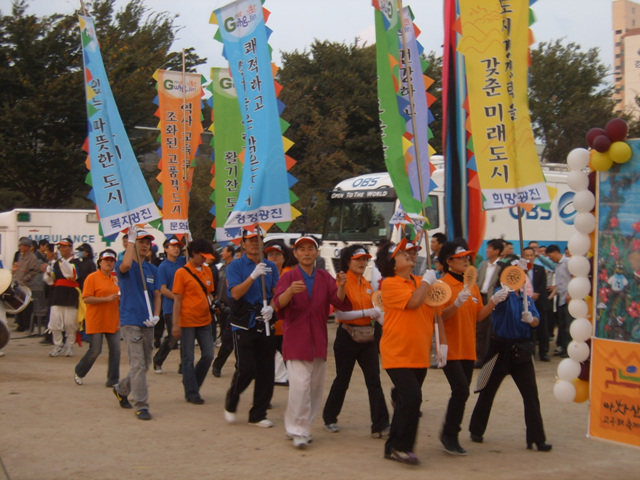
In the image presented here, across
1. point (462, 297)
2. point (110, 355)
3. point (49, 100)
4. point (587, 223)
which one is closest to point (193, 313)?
point (110, 355)

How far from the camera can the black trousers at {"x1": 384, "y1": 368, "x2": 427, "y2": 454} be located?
6.63 m

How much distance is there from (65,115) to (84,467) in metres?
23.2

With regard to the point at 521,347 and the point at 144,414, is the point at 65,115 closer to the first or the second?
the point at 144,414

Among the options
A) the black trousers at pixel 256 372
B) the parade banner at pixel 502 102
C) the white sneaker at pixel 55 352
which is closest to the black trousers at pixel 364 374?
the black trousers at pixel 256 372

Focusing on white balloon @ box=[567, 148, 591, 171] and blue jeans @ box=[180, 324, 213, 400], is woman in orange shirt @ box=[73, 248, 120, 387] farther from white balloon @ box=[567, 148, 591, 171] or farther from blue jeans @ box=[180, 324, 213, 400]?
white balloon @ box=[567, 148, 591, 171]

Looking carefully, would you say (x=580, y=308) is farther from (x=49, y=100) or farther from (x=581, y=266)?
(x=49, y=100)

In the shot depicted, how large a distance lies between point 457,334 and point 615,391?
5.44 ft

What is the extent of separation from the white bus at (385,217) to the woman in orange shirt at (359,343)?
9034 mm

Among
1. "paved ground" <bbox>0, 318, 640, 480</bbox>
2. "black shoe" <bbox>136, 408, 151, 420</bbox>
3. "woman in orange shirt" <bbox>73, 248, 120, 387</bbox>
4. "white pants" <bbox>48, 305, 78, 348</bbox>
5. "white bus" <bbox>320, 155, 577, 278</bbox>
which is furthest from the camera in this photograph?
"white bus" <bbox>320, 155, 577, 278</bbox>

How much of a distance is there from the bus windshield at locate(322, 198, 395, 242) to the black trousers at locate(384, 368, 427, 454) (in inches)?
421

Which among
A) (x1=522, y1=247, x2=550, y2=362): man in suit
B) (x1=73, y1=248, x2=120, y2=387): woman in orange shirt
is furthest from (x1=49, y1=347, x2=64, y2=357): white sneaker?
(x1=522, y1=247, x2=550, y2=362): man in suit

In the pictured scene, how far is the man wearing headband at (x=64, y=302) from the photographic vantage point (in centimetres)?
1343

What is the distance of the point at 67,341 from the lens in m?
13.7

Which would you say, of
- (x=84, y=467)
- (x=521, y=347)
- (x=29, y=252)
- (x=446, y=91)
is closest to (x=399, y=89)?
(x=446, y=91)
